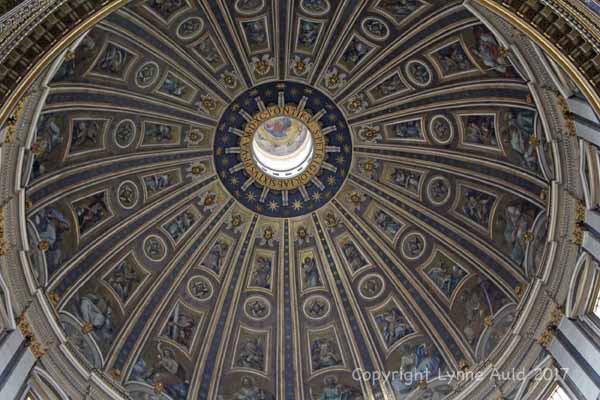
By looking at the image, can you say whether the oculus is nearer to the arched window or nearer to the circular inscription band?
the circular inscription band

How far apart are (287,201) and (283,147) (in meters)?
2.96

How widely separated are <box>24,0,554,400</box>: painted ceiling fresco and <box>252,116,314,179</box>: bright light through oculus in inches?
34.9

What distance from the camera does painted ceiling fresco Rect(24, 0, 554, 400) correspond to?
870 inches

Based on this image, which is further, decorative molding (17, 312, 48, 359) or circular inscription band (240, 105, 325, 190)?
circular inscription band (240, 105, 325, 190)

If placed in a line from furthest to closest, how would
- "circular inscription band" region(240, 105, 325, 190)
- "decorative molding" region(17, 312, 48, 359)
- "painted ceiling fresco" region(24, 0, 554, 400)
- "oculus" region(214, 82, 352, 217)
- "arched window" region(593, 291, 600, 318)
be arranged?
"circular inscription band" region(240, 105, 325, 190)
"oculus" region(214, 82, 352, 217)
"painted ceiling fresco" region(24, 0, 554, 400)
"decorative molding" region(17, 312, 48, 359)
"arched window" region(593, 291, 600, 318)

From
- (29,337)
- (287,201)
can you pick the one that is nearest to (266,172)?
(287,201)

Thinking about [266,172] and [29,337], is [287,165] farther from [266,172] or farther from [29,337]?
[29,337]

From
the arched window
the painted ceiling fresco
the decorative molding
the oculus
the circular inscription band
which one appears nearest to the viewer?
the arched window

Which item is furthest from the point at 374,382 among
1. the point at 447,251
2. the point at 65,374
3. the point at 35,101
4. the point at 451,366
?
the point at 35,101

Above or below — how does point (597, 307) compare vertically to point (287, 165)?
below

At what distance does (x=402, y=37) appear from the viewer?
79.1ft

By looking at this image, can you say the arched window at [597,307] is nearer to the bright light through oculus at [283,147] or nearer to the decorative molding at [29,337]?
the bright light through oculus at [283,147]

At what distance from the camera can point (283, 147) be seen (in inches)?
1204

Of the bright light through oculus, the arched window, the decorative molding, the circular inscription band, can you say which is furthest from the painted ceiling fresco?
the arched window
